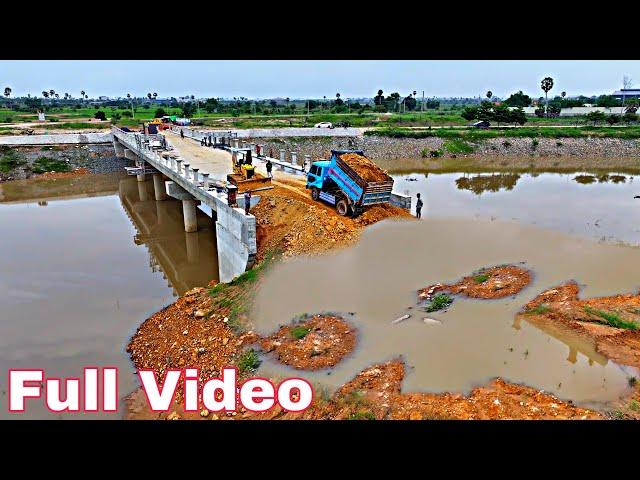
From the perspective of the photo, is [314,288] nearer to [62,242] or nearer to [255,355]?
[255,355]

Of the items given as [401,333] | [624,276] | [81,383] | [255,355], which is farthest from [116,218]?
[624,276]

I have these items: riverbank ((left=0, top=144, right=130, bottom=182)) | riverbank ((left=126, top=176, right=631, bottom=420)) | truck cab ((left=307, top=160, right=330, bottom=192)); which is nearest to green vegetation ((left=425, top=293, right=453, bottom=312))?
riverbank ((left=126, top=176, right=631, bottom=420))

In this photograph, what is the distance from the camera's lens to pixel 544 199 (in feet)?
99.3

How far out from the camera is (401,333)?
35.4 feet

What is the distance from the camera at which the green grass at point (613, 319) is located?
10156 millimetres

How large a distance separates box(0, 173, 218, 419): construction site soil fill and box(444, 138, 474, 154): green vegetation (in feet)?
112

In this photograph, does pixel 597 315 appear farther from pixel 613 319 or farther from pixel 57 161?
pixel 57 161

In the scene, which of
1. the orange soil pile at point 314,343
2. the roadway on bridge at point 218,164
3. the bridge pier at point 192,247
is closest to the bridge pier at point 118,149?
the roadway on bridge at point 218,164

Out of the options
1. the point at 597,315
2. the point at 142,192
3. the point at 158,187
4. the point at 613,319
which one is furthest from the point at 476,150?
the point at 613,319

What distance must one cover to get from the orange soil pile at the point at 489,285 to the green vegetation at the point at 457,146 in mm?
42650

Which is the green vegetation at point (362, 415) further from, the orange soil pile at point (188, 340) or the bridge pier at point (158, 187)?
the bridge pier at point (158, 187)

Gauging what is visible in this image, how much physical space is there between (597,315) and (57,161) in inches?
1855

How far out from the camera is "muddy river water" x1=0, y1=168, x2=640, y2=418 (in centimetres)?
944
